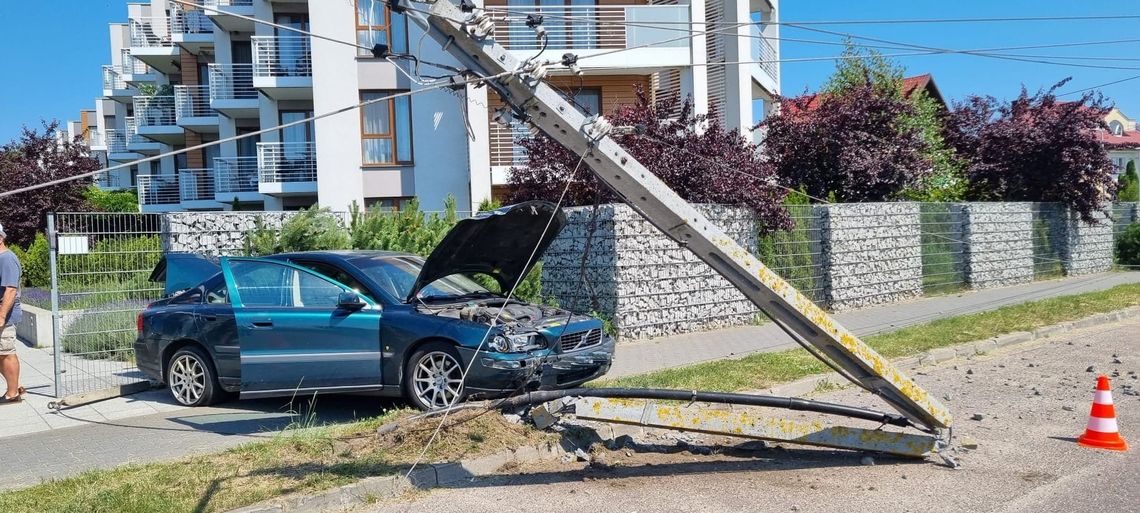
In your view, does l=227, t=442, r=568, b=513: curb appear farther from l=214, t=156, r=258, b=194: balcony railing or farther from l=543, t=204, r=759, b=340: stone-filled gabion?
l=214, t=156, r=258, b=194: balcony railing

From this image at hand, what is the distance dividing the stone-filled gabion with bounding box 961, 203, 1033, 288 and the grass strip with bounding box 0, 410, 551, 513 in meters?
15.1

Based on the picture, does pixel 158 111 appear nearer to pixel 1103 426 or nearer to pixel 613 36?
pixel 613 36

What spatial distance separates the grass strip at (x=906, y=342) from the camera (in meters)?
8.80

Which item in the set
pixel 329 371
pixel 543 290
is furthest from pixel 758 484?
pixel 543 290

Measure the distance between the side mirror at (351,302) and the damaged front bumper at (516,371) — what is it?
1.20 metres

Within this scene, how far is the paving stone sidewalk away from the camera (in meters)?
6.67

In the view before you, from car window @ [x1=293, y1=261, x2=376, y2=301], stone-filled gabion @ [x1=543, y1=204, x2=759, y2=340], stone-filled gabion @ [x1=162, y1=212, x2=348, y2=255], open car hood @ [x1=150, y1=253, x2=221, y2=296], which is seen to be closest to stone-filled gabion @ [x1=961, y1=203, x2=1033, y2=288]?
stone-filled gabion @ [x1=543, y1=204, x2=759, y2=340]

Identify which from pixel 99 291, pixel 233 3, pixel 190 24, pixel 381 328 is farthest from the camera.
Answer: pixel 190 24

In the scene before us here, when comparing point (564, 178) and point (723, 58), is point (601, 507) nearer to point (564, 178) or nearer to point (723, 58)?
point (564, 178)

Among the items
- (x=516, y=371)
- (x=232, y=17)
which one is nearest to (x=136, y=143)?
(x=232, y=17)

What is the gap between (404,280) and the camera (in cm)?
838

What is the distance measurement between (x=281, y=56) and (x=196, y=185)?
28.8ft

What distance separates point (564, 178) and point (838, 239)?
5.16 meters

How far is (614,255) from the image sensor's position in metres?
12.0
